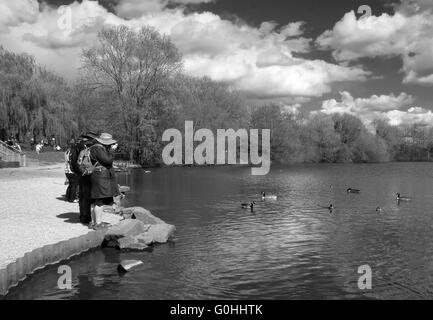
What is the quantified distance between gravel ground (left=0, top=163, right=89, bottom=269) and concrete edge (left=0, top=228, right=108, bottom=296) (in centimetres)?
47

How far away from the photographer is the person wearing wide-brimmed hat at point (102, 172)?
1377 centimetres

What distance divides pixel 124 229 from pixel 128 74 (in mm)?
46678

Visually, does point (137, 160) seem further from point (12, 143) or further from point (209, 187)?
point (209, 187)

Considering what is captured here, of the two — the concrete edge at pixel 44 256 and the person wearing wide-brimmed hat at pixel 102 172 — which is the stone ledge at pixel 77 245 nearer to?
the concrete edge at pixel 44 256

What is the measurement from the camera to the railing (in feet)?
135

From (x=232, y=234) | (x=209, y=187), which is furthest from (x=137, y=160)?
(x=232, y=234)

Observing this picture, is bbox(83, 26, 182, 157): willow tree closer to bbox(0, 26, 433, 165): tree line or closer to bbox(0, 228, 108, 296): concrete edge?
bbox(0, 26, 433, 165): tree line

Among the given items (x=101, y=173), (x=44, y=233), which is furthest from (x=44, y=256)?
(x=101, y=173)

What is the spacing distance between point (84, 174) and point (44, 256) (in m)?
3.42

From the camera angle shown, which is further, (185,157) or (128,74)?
(185,157)

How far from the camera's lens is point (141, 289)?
33.0 feet

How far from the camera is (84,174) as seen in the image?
14.2 meters
